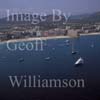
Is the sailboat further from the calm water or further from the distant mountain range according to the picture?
the distant mountain range

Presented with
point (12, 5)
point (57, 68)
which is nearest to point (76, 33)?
point (57, 68)

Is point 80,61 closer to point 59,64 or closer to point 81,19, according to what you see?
point 59,64

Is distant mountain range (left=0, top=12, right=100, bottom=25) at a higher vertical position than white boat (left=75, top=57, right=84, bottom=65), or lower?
higher

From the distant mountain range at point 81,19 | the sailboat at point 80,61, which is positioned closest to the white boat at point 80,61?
the sailboat at point 80,61

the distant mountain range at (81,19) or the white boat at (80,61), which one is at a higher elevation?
the distant mountain range at (81,19)

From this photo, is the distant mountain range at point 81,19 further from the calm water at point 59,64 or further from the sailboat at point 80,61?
the sailboat at point 80,61

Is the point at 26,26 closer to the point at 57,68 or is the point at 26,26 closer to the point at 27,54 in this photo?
the point at 27,54

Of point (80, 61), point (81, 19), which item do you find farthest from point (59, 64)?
point (81, 19)

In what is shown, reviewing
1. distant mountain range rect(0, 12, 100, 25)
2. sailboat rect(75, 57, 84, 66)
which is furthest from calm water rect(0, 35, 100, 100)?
distant mountain range rect(0, 12, 100, 25)

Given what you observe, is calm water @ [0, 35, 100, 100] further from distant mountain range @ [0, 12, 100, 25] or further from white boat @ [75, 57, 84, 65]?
distant mountain range @ [0, 12, 100, 25]
